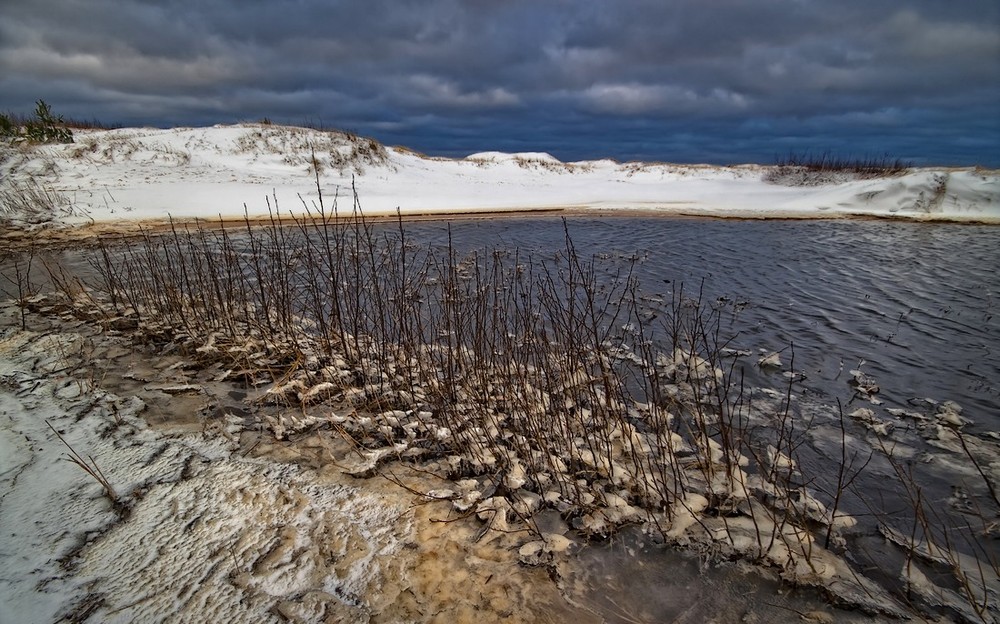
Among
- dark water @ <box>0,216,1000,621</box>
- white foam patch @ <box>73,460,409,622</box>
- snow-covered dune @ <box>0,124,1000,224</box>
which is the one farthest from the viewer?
snow-covered dune @ <box>0,124,1000,224</box>

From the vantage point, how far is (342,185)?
80.0 feet

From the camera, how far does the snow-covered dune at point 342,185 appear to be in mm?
17969

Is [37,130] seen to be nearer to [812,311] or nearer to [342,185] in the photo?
[342,185]

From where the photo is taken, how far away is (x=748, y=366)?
19.5 ft

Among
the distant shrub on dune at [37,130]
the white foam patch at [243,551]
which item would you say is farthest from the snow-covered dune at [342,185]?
the white foam patch at [243,551]

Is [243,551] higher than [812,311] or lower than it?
higher

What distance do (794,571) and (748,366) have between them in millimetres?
3686

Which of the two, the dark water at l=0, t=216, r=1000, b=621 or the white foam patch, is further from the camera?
the dark water at l=0, t=216, r=1000, b=621

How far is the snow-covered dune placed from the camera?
59.0 feet

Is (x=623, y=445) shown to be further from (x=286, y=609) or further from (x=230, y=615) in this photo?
(x=230, y=615)

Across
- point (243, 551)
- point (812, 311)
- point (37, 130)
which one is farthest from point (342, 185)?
point (243, 551)

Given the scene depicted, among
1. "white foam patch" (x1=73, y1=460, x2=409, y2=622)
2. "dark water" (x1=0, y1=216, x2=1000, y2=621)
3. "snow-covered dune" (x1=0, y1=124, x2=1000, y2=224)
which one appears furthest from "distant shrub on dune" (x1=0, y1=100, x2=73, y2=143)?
"white foam patch" (x1=73, y1=460, x2=409, y2=622)

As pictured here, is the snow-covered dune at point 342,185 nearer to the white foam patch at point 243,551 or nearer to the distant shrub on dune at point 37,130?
the distant shrub on dune at point 37,130

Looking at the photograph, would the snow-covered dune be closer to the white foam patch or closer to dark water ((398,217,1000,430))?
dark water ((398,217,1000,430))
